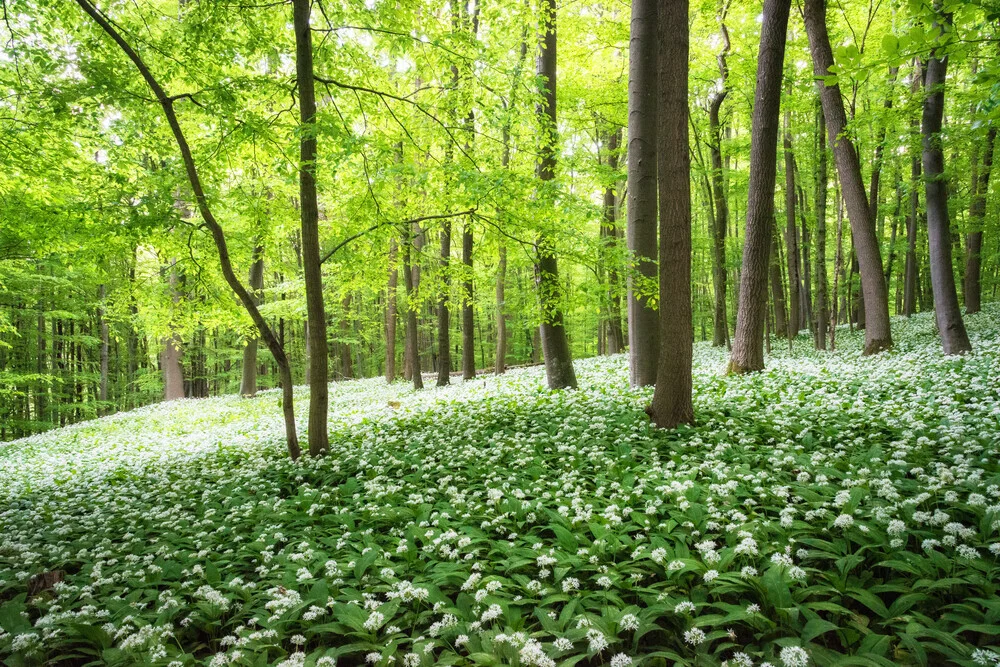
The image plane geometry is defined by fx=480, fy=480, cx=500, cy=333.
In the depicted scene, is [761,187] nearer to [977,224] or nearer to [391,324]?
[977,224]

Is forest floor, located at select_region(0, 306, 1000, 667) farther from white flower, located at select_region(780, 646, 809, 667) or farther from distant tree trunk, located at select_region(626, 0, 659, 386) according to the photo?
distant tree trunk, located at select_region(626, 0, 659, 386)

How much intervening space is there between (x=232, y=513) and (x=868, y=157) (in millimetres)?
22263

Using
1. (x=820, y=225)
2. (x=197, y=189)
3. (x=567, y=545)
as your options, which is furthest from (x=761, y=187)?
(x=197, y=189)

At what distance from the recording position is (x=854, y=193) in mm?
10734

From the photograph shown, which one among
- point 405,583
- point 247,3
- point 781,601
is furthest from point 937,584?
point 247,3

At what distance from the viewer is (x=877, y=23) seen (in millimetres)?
15648

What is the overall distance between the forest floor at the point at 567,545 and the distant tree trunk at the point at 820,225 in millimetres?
6160

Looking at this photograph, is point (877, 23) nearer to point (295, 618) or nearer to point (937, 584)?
point (937, 584)

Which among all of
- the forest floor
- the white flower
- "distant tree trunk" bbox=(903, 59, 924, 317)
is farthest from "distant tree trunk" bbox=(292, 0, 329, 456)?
"distant tree trunk" bbox=(903, 59, 924, 317)

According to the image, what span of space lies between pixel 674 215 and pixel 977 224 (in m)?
16.0

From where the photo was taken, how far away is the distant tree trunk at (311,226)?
22.1 ft

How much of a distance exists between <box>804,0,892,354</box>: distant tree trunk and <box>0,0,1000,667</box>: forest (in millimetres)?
67

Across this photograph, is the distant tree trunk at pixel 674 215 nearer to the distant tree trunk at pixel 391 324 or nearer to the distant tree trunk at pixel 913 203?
the distant tree trunk at pixel 913 203

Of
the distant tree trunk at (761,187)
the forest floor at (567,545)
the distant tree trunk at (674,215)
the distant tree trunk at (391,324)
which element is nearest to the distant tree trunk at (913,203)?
the distant tree trunk at (761,187)
